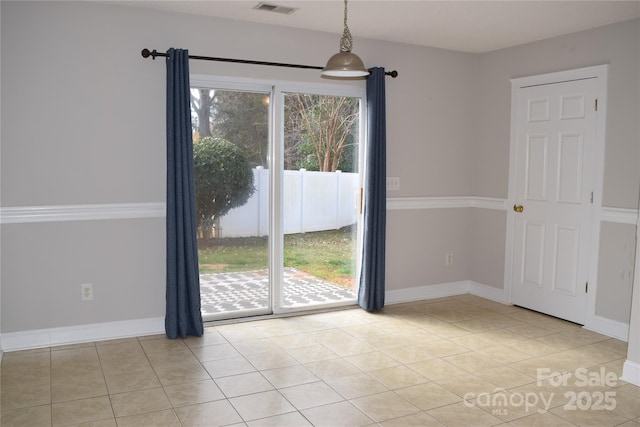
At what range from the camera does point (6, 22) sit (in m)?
3.82

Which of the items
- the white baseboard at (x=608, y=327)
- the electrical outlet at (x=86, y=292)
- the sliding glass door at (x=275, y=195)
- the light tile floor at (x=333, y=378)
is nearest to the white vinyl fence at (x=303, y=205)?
the sliding glass door at (x=275, y=195)

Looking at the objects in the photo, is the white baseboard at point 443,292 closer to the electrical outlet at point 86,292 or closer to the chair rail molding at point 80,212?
the chair rail molding at point 80,212

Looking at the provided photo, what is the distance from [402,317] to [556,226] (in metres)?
1.62

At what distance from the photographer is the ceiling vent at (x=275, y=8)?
4.08 metres

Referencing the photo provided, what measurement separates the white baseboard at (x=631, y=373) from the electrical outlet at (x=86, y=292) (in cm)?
382

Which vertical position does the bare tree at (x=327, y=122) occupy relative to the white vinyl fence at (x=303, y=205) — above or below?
above

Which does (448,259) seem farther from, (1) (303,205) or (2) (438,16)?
(2) (438,16)

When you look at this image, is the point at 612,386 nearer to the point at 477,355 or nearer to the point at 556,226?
the point at 477,355

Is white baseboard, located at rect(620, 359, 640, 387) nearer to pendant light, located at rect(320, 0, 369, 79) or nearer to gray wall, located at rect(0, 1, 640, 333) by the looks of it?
gray wall, located at rect(0, 1, 640, 333)

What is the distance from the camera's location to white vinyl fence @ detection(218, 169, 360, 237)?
189 inches

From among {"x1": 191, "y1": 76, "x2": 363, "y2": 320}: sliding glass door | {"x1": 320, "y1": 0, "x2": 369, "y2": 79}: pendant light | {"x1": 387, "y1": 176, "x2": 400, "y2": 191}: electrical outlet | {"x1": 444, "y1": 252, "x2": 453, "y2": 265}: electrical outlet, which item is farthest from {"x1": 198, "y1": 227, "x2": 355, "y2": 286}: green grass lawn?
{"x1": 320, "y1": 0, "x2": 369, "y2": 79}: pendant light

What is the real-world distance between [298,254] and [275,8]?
2136mm

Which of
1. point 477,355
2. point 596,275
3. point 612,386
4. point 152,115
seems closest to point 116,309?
point 152,115

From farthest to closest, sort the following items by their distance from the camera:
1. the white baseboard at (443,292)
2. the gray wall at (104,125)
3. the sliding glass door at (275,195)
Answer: the white baseboard at (443,292) < the sliding glass door at (275,195) < the gray wall at (104,125)
